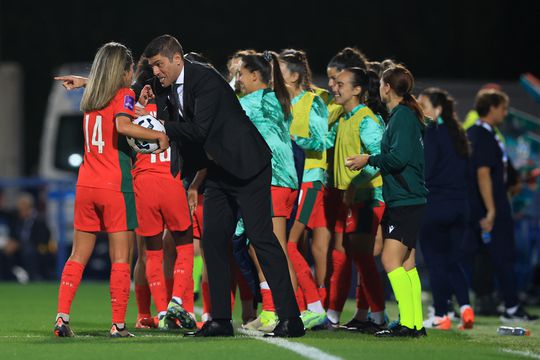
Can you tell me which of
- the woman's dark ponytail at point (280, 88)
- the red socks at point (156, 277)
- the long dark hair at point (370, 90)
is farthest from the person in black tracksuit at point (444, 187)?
the red socks at point (156, 277)

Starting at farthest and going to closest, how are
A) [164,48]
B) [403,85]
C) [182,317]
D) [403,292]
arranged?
[182,317] → [403,85] → [403,292] → [164,48]

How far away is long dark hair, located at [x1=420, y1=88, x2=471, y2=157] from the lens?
11.6m

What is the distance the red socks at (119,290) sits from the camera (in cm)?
923

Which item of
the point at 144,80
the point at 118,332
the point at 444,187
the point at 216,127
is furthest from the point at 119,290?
the point at 444,187

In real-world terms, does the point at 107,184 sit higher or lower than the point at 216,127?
lower

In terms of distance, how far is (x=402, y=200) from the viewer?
9344 mm

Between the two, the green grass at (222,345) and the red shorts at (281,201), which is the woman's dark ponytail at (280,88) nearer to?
the red shorts at (281,201)

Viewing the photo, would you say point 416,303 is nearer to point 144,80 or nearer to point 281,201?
point 281,201

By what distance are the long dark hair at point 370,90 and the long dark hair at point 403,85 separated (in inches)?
25.3

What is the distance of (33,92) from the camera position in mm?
35719

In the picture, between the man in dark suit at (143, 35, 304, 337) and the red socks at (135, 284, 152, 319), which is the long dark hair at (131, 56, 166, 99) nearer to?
the man in dark suit at (143, 35, 304, 337)

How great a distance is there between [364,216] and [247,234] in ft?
5.12

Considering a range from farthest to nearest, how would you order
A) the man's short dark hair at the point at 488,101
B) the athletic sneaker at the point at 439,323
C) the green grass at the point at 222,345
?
the man's short dark hair at the point at 488,101 → the athletic sneaker at the point at 439,323 → the green grass at the point at 222,345

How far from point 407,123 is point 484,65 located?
75.4ft
